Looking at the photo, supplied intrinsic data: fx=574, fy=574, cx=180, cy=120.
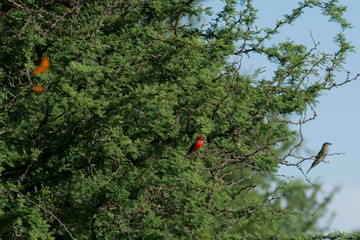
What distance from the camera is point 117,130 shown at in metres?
10.5

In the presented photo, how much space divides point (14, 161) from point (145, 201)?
2.78 meters

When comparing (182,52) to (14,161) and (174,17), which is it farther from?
(14,161)

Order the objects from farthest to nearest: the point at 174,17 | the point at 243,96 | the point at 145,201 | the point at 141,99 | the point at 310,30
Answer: the point at 174,17 → the point at 243,96 → the point at 310,30 → the point at 145,201 → the point at 141,99

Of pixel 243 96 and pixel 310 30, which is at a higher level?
pixel 310 30

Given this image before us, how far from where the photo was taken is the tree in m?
10.6

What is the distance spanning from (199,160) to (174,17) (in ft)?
15.6

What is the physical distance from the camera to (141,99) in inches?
403

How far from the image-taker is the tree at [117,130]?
34.8ft

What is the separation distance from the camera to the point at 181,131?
39.5ft

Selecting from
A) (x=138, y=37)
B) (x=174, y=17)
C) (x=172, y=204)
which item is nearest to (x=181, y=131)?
(x=172, y=204)

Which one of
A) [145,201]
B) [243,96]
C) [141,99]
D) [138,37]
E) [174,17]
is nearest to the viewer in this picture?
[141,99]

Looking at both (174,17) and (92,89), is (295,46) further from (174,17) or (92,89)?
(92,89)

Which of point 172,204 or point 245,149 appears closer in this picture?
point 172,204

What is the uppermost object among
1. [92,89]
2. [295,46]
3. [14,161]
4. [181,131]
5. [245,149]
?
[295,46]
